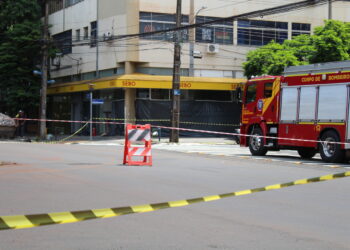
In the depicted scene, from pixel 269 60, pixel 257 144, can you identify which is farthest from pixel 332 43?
pixel 257 144

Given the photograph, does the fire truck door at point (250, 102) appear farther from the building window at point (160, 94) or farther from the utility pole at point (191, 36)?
the building window at point (160, 94)

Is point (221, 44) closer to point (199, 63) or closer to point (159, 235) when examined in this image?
point (199, 63)

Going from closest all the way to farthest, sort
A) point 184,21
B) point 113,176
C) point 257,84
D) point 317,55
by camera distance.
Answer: point 113,176 < point 257,84 < point 317,55 < point 184,21

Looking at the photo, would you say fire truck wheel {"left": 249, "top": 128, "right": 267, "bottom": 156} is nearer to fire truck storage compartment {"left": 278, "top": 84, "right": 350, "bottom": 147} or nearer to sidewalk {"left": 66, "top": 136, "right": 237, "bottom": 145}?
fire truck storage compartment {"left": 278, "top": 84, "right": 350, "bottom": 147}

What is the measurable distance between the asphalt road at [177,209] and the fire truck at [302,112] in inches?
112

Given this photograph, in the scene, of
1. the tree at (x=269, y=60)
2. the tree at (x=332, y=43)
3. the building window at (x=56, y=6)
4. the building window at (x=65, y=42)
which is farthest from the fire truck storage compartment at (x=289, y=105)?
the building window at (x=56, y=6)

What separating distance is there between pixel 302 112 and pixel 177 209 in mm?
12451

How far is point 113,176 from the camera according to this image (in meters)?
14.0

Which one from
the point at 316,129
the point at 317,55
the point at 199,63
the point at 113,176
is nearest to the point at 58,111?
the point at 199,63

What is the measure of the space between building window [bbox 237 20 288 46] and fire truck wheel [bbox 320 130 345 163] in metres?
24.0

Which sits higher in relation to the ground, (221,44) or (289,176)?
(221,44)

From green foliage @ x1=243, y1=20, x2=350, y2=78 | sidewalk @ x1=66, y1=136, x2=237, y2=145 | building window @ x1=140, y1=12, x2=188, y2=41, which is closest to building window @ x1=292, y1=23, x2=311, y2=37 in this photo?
green foliage @ x1=243, y1=20, x2=350, y2=78

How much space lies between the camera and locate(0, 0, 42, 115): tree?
147 ft

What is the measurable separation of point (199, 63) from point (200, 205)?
32282mm
